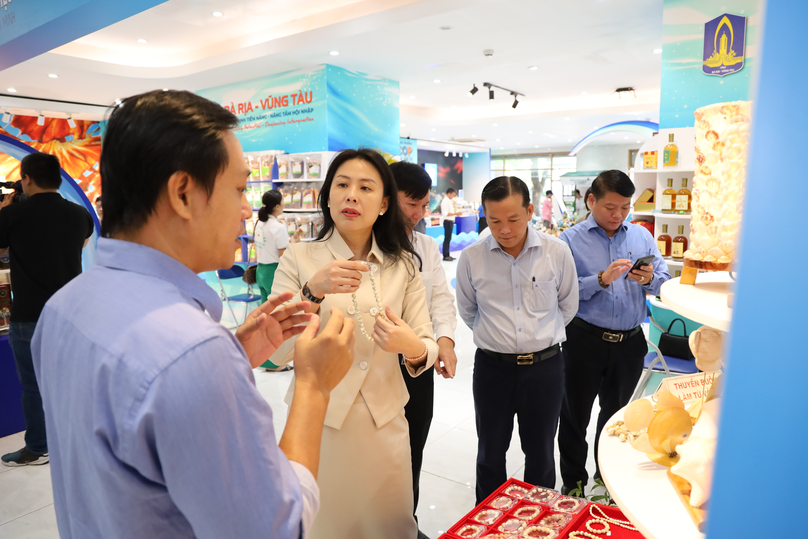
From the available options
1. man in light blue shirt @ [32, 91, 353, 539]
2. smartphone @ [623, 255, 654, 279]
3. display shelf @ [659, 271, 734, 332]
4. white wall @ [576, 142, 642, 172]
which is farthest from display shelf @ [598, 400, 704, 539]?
white wall @ [576, 142, 642, 172]

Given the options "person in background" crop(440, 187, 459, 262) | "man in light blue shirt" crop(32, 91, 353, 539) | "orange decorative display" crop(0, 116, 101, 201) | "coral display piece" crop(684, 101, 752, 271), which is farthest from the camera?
"person in background" crop(440, 187, 459, 262)

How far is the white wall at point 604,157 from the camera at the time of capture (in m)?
19.8

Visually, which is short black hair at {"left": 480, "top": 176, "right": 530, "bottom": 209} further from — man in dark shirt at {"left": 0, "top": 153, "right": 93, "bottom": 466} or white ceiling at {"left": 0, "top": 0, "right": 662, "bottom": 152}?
white ceiling at {"left": 0, "top": 0, "right": 662, "bottom": 152}

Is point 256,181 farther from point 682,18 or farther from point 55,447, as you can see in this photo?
point 55,447

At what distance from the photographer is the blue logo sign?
479 centimetres

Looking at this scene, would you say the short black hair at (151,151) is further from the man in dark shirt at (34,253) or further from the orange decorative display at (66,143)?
the orange decorative display at (66,143)

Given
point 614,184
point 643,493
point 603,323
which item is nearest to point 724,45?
point 614,184

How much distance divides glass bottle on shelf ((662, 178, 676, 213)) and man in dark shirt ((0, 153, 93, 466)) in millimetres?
4924

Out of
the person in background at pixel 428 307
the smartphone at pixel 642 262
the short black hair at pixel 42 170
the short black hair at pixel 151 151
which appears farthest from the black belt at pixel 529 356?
the short black hair at pixel 42 170

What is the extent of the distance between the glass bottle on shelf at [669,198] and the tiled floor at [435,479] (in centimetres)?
215

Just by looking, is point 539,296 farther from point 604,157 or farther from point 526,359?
point 604,157

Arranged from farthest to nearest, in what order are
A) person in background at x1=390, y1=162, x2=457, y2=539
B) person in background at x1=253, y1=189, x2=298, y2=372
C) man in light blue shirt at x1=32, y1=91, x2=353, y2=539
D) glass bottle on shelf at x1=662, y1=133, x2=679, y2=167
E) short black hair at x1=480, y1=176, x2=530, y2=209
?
1. person in background at x1=253, y1=189, x2=298, y2=372
2. glass bottle on shelf at x1=662, y1=133, x2=679, y2=167
3. short black hair at x1=480, y1=176, x2=530, y2=209
4. person in background at x1=390, y1=162, x2=457, y2=539
5. man in light blue shirt at x1=32, y1=91, x2=353, y2=539

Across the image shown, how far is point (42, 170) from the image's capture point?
3.41 meters

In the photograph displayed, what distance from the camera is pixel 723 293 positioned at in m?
1.15
